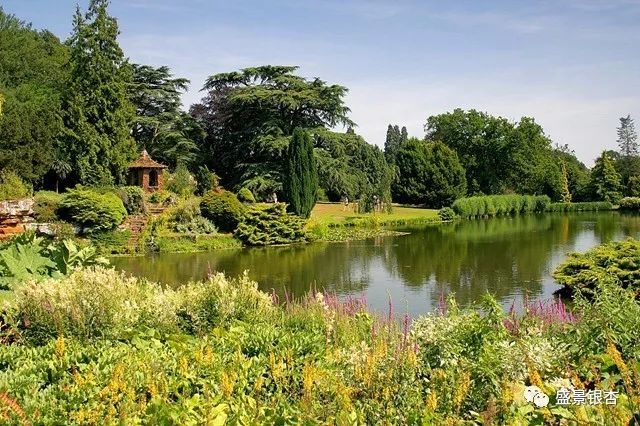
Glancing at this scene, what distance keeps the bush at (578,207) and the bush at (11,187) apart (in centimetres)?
4339

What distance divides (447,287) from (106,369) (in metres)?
11.1

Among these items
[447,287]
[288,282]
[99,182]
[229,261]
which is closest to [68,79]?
[99,182]

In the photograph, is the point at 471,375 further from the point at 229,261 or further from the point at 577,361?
the point at 229,261

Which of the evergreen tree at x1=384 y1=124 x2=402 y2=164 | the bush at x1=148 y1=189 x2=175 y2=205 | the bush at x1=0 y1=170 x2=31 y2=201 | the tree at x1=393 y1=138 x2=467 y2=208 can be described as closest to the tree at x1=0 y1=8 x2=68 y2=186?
the bush at x1=0 y1=170 x2=31 y2=201

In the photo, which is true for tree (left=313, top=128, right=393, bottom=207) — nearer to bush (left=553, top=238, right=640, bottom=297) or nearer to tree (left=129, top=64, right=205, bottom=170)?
tree (left=129, top=64, right=205, bottom=170)

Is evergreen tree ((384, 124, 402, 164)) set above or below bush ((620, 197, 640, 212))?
above

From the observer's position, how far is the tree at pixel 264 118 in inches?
Answer: 1340

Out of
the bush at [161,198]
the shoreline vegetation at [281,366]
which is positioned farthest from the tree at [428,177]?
the shoreline vegetation at [281,366]

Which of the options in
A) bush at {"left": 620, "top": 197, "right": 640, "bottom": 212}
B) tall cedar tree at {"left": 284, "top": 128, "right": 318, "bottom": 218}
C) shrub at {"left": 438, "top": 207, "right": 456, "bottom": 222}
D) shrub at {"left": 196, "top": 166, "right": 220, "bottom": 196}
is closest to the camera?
tall cedar tree at {"left": 284, "top": 128, "right": 318, "bottom": 218}

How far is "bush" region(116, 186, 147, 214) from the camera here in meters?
25.6

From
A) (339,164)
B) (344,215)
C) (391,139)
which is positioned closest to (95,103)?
(339,164)

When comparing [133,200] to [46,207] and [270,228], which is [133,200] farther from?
[270,228]

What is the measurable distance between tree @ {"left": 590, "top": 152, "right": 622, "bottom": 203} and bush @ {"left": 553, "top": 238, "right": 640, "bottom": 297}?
164ft

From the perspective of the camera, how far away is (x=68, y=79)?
28.2 meters
